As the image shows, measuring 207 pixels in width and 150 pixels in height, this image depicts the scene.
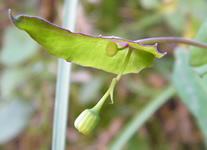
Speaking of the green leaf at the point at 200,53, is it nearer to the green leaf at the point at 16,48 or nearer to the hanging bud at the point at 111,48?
the hanging bud at the point at 111,48

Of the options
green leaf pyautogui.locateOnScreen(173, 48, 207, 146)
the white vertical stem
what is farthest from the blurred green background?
the white vertical stem

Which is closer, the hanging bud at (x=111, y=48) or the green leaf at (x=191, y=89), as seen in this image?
the hanging bud at (x=111, y=48)

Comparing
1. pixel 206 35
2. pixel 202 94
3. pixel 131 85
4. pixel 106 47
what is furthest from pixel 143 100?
pixel 106 47

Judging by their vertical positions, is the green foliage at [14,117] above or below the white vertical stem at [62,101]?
below

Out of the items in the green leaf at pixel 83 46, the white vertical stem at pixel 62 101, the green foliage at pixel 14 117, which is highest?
the green leaf at pixel 83 46

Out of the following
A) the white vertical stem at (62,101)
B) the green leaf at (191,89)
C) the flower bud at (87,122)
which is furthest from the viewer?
the green leaf at (191,89)

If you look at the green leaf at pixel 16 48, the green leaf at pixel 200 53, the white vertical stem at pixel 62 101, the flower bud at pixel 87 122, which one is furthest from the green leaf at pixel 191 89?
the green leaf at pixel 16 48
